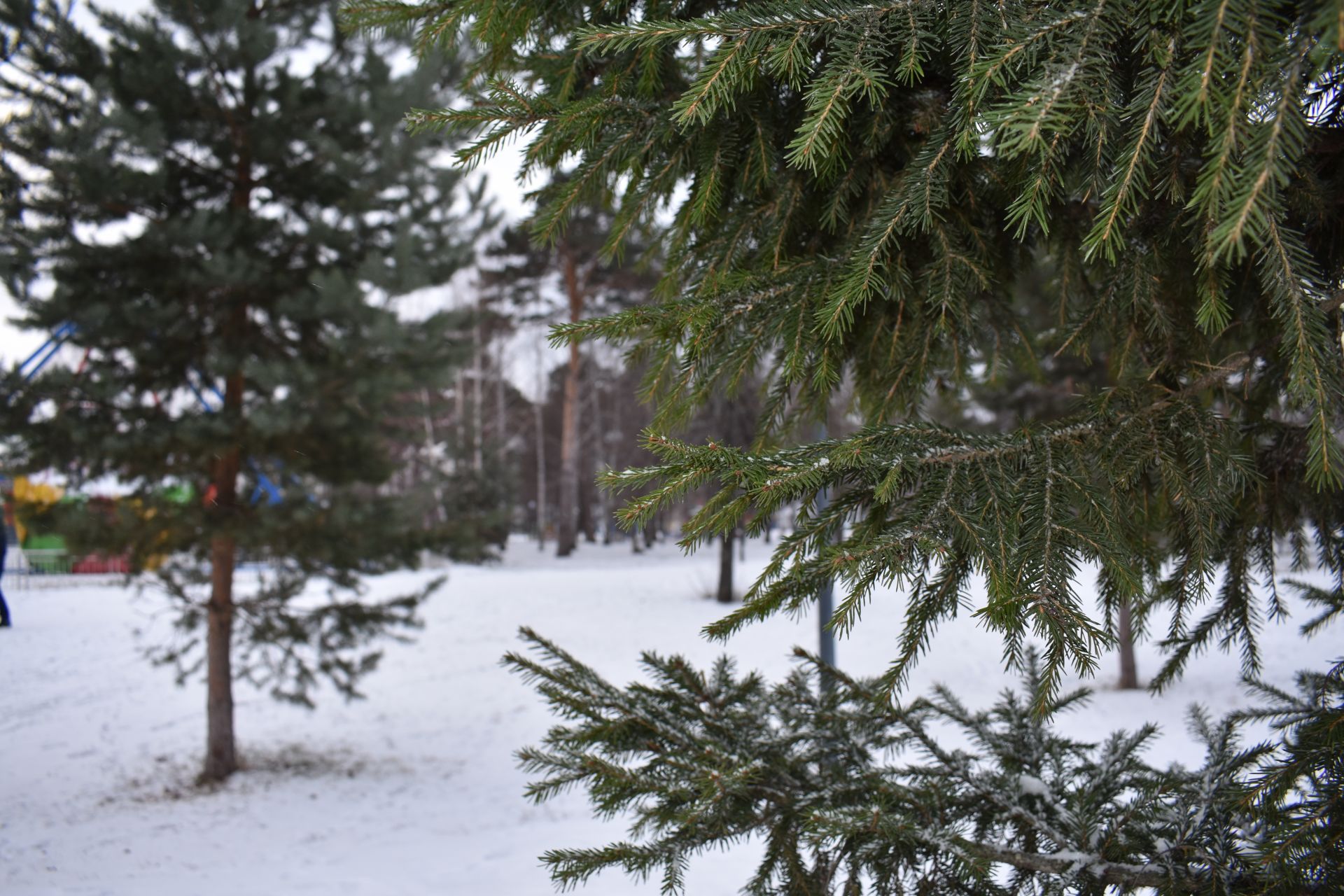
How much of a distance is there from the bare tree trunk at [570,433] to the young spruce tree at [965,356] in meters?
17.7

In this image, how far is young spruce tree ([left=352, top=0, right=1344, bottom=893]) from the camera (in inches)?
41.5

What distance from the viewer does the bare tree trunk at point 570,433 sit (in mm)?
19516

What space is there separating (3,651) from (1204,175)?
11.0 m

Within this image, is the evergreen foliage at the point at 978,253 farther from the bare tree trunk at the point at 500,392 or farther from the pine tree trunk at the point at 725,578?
the bare tree trunk at the point at 500,392

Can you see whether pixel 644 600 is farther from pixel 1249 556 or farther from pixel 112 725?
pixel 1249 556

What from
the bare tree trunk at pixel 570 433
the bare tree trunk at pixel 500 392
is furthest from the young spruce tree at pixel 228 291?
the bare tree trunk at pixel 500 392

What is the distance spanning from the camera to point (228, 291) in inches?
279

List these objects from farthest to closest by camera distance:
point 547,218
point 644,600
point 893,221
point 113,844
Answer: point 644,600 < point 113,844 < point 547,218 < point 893,221

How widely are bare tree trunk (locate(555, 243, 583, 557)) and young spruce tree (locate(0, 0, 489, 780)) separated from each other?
Result: 11923 millimetres

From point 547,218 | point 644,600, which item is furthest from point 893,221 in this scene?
point 644,600

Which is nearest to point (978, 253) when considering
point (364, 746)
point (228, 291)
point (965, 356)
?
point (965, 356)

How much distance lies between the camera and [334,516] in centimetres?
688

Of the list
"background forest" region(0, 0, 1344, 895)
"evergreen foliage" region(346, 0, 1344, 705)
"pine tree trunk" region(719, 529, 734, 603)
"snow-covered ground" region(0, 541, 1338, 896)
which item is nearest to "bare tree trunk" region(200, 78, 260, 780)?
"snow-covered ground" region(0, 541, 1338, 896)

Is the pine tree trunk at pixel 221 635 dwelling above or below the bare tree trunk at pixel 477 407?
below
